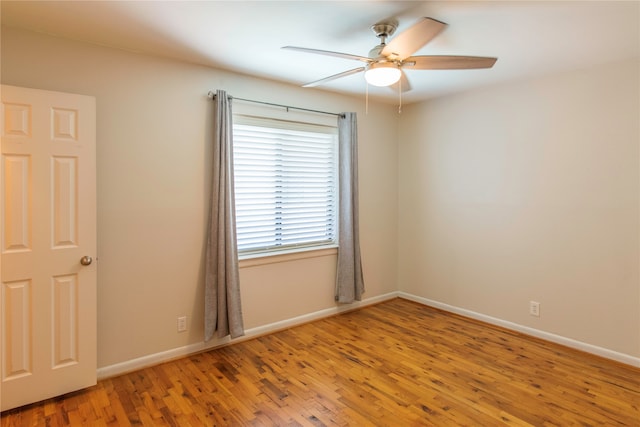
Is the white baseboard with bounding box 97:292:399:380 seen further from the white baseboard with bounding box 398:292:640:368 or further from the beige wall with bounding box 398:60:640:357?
the beige wall with bounding box 398:60:640:357

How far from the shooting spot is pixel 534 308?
3564mm

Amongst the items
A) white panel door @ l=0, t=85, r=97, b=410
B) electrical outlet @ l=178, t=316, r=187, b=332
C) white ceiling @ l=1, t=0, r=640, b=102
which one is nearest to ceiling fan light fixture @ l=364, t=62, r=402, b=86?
white ceiling @ l=1, t=0, r=640, b=102

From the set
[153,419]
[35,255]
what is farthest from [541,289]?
[35,255]

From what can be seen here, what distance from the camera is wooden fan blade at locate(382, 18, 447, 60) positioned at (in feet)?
6.20

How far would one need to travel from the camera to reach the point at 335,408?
2.39 meters

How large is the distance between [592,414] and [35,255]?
12.1ft

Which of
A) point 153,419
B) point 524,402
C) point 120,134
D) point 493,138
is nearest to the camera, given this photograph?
point 153,419

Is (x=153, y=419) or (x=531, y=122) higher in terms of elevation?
(x=531, y=122)

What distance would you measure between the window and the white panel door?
1.24m

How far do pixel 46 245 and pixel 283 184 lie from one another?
2.00 metres

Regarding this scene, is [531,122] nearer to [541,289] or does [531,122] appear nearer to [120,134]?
[541,289]

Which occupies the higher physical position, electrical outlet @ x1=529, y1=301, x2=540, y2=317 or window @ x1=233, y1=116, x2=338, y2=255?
window @ x1=233, y1=116, x2=338, y2=255

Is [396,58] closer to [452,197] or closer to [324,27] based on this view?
[324,27]

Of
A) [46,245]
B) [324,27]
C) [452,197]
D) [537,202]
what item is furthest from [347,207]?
[46,245]
